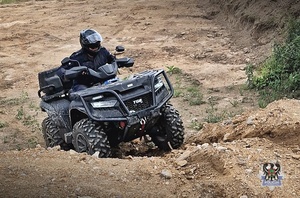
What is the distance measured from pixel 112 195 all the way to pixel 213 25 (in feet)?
45.8

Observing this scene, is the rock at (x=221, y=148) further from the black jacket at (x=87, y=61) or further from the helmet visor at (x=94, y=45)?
the helmet visor at (x=94, y=45)

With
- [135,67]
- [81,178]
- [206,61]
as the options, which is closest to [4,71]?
[135,67]

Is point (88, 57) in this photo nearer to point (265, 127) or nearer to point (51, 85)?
point (51, 85)

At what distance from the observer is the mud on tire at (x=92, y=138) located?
7.08 m

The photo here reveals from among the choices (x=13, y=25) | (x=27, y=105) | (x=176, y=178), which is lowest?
(x=13, y=25)

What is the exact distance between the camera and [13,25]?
68.9 feet

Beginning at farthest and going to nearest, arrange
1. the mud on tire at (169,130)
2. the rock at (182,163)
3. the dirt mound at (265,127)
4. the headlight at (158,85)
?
the mud on tire at (169,130)
the headlight at (158,85)
the dirt mound at (265,127)
the rock at (182,163)

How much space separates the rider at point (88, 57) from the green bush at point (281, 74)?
3.43m

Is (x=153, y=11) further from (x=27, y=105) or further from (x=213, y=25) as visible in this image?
(x=27, y=105)

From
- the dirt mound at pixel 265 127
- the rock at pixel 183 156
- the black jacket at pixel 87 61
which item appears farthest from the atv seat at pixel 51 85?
the rock at pixel 183 156

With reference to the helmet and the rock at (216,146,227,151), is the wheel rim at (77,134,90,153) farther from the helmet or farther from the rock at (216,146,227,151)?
the rock at (216,146,227,151)

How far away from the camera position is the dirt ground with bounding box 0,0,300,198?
18.1 feet

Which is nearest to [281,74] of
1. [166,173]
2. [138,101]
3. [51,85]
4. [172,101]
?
[172,101]

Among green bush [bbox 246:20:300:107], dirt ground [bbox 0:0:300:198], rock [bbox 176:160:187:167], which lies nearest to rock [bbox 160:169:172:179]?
dirt ground [bbox 0:0:300:198]
